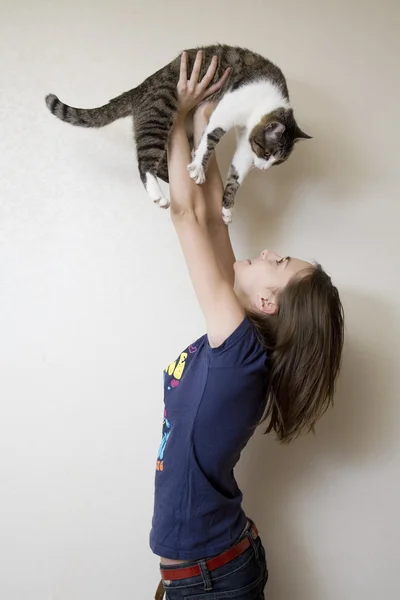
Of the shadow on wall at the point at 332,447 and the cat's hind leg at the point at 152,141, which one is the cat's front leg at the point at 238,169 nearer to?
the cat's hind leg at the point at 152,141

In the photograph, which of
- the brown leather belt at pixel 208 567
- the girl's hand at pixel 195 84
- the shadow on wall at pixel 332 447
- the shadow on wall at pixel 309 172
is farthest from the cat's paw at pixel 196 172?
the brown leather belt at pixel 208 567

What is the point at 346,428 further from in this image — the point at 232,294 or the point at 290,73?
the point at 290,73

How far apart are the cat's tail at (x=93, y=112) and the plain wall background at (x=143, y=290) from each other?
0.15 m

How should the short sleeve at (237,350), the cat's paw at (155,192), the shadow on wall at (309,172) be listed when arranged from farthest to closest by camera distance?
the shadow on wall at (309,172), the cat's paw at (155,192), the short sleeve at (237,350)

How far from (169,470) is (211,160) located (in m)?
0.73

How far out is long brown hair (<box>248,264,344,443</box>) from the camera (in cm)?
105

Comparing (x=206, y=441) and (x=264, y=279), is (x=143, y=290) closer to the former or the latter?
(x=264, y=279)

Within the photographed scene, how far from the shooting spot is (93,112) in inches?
45.5

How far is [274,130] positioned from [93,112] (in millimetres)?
416

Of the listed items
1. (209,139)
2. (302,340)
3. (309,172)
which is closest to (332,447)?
(302,340)

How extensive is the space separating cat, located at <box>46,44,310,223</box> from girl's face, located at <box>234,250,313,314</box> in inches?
6.1

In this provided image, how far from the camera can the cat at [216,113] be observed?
1.12 meters

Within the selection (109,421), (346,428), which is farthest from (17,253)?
(346,428)

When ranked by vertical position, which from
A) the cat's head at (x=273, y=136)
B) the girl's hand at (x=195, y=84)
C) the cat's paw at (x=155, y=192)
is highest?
the girl's hand at (x=195, y=84)
